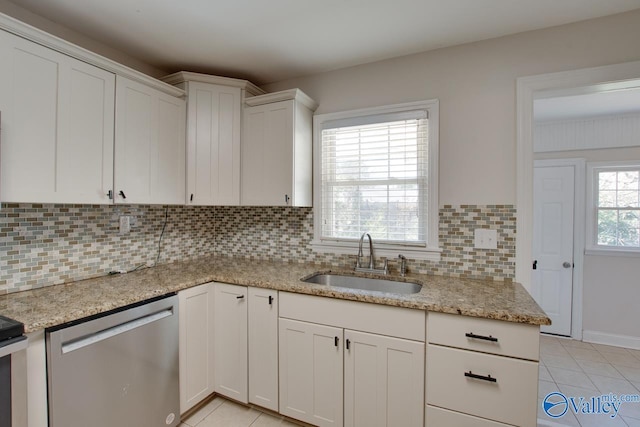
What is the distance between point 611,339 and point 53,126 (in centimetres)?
502

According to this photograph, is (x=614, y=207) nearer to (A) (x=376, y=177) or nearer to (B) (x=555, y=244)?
(B) (x=555, y=244)

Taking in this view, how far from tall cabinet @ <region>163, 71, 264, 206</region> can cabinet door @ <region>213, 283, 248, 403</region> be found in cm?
73

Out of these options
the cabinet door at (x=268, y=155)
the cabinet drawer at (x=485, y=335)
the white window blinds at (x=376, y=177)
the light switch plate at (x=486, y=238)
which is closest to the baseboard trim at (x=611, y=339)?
the light switch plate at (x=486, y=238)

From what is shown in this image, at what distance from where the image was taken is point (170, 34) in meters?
1.91

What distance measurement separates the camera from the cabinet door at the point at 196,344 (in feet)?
6.14

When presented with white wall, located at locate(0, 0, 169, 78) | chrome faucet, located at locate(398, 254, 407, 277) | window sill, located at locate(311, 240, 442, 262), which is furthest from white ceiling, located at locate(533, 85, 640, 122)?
white wall, located at locate(0, 0, 169, 78)

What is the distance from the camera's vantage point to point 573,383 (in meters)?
2.44

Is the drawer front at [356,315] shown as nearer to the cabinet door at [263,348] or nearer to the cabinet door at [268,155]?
the cabinet door at [263,348]

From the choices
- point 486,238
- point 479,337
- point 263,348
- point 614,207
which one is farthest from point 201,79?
point 614,207

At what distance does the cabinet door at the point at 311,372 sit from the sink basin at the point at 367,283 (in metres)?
0.37

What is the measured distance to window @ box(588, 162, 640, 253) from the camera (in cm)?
322

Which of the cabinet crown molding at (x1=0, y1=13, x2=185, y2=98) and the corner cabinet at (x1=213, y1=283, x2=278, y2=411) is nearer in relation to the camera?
the cabinet crown molding at (x1=0, y1=13, x2=185, y2=98)

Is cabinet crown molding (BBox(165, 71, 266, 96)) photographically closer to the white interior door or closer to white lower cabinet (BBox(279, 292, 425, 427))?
white lower cabinet (BBox(279, 292, 425, 427))

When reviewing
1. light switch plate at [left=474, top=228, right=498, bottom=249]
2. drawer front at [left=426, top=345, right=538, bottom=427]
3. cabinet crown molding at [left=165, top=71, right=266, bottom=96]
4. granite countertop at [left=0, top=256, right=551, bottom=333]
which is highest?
cabinet crown molding at [left=165, top=71, right=266, bottom=96]
